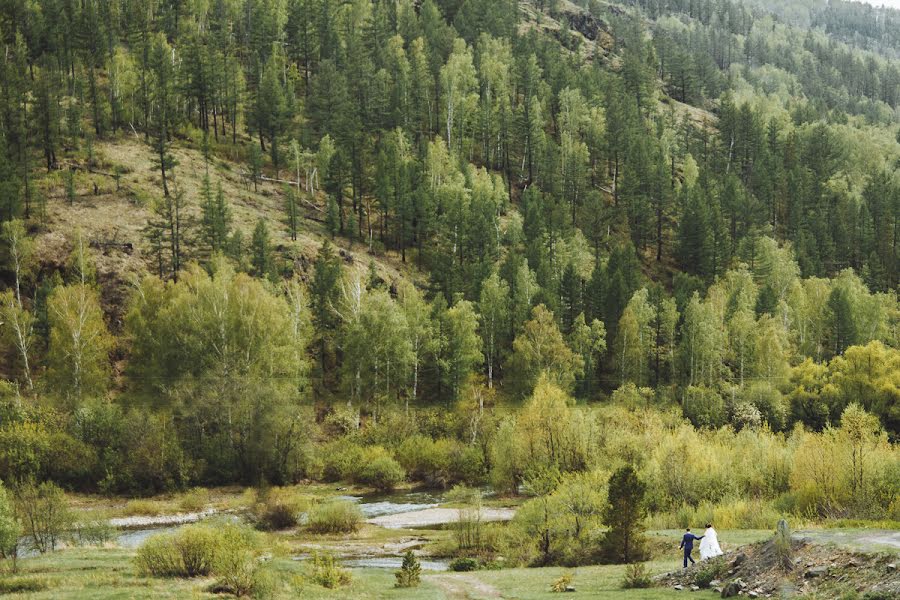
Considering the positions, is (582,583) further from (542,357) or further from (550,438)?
(542,357)

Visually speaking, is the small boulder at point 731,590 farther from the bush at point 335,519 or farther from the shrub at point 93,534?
the bush at point 335,519

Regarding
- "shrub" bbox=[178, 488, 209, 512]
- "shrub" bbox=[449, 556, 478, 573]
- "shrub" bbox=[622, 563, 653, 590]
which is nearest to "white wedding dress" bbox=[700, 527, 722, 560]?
"shrub" bbox=[622, 563, 653, 590]

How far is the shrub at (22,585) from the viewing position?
3450cm

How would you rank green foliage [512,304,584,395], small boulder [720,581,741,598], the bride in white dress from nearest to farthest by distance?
1. small boulder [720,581,741,598]
2. the bride in white dress
3. green foliage [512,304,584,395]

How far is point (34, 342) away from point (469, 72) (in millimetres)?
122200

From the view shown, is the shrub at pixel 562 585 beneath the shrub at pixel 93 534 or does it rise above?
above

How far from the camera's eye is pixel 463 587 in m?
40.2

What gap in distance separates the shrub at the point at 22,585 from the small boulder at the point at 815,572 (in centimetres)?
2939

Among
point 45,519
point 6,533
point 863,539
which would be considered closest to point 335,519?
point 45,519

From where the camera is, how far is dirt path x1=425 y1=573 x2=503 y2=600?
3694cm

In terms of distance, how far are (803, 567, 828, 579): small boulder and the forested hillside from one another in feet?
74.0

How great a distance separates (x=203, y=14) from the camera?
643ft

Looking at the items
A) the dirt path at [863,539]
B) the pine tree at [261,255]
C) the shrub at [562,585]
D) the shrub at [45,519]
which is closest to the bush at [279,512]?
the shrub at [45,519]

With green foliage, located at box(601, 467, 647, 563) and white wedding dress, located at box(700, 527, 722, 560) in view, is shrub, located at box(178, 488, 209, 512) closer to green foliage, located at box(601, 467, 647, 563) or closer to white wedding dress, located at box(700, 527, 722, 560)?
green foliage, located at box(601, 467, 647, 563)
